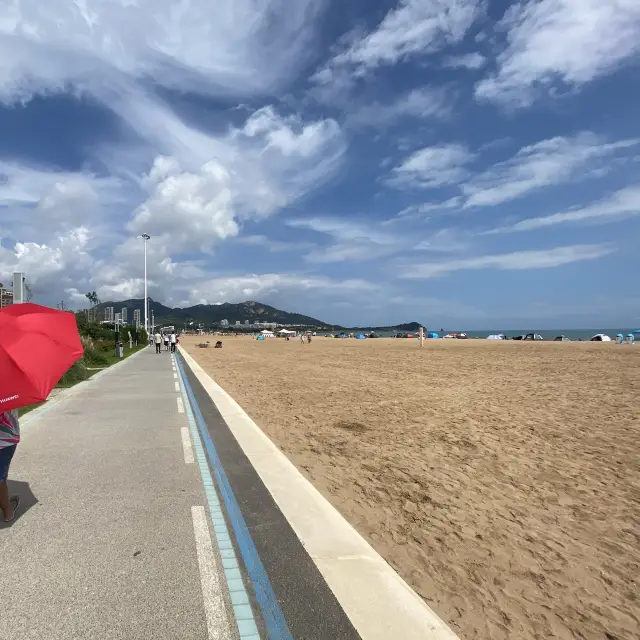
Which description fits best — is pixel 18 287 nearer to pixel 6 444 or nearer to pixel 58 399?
pixel 6 444

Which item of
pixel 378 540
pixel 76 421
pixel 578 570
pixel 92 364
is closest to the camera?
pixel 578 570

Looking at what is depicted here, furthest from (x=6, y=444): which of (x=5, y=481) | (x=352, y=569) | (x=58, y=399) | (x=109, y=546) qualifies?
(x=58, y=399)

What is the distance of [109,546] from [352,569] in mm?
2073

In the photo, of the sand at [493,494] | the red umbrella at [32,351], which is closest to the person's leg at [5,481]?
the red umbrella at [32,351]

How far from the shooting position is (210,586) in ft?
11.7

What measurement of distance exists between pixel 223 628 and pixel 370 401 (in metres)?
10.2

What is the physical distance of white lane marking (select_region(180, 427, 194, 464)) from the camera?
280 inches

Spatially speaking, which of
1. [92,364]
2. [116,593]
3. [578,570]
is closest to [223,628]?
[116,593]

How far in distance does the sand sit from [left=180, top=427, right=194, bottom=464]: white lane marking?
4.90 feet

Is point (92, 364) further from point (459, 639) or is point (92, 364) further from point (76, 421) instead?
point (459, 639)

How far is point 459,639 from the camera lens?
3104 millimetres

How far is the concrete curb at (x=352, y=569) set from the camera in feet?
10.3

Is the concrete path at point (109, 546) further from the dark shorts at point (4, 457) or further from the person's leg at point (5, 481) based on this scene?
the dark shorts at point (4, 457)

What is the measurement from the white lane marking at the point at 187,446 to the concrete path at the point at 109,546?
1.2 inches
